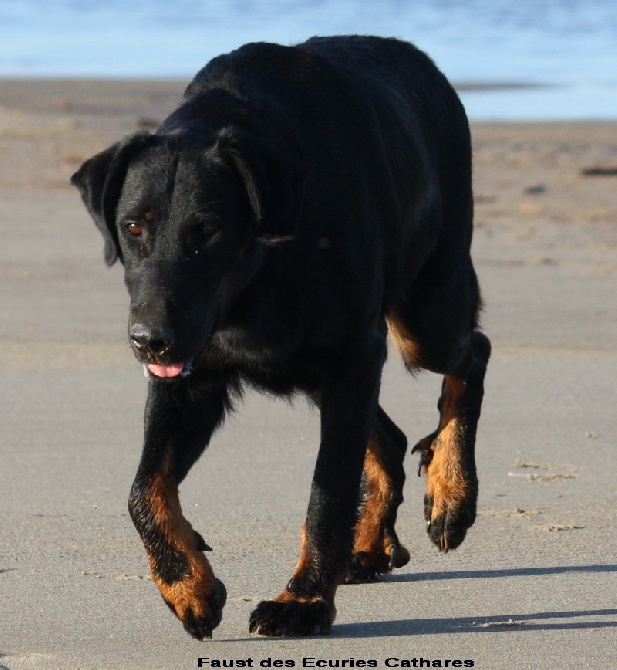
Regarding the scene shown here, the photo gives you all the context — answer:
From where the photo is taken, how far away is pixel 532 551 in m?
4.90

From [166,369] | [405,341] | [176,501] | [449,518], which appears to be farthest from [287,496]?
[166,369]

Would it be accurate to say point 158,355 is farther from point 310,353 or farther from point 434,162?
point 434,162

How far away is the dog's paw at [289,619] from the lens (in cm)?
402

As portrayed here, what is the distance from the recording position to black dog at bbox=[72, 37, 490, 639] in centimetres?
390

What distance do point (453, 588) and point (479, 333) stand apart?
148 cm

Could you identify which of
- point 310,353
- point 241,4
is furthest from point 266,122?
point 241,4

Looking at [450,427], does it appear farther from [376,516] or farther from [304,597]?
[304,597]

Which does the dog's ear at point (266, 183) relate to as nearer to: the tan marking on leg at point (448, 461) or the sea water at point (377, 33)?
the tan marking on leg at point (448, 461)

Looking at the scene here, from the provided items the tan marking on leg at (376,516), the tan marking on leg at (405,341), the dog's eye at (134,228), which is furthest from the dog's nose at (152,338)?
the tan marking on leg at (405,341)

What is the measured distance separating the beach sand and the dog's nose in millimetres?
776

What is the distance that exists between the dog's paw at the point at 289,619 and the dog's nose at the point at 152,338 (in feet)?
2.54

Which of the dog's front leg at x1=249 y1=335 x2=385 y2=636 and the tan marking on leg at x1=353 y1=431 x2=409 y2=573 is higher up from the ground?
the dog's front leg at x1=249 y1=335 x2=385 y2=636

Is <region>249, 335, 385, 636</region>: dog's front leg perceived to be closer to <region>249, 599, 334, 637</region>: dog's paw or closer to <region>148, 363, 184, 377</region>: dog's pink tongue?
<region>249, 599, 334, 637</region>: dog's paw

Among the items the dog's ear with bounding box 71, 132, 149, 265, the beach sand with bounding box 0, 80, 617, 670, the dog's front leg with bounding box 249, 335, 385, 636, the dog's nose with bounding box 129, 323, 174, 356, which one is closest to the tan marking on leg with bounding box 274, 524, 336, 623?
the dog's front leg with bounding box 249, 335, 385, 636
